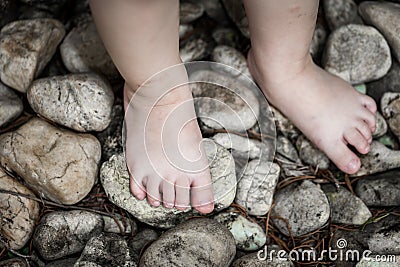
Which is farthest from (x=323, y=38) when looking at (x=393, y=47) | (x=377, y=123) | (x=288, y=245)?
(x=288, y=245)

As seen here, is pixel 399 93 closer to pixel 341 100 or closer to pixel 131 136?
pixel 341 100

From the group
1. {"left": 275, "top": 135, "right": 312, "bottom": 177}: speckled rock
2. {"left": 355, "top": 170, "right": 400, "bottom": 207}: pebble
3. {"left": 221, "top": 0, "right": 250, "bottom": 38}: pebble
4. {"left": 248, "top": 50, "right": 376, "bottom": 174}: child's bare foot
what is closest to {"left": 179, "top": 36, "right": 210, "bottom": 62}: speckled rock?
{"left": 221, "top": 0, "right": 250, "bottom": 38}: pebble

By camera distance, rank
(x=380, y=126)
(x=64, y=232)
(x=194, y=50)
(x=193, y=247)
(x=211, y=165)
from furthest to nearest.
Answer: (x=194, y=50), (x=380, y=126), (x=211, y=165), (x=64, y=232), (x=193, y=247)

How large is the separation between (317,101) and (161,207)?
0.50 metres

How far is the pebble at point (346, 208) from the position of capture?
1518 millimetres

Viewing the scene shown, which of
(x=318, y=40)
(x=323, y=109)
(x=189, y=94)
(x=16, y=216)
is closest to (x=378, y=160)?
(x=323, y=109)

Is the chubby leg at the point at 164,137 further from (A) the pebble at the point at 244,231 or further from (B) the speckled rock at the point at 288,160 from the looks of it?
(B) the speckled rock at the point at 288,160

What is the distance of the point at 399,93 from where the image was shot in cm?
168

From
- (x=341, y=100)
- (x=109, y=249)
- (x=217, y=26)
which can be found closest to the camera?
(x=109, y=249)

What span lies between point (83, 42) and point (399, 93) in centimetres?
90

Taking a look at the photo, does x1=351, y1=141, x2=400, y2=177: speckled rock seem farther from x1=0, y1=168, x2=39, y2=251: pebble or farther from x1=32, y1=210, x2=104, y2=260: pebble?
x1=0, y1=168, x2=39, y2=251: pebble

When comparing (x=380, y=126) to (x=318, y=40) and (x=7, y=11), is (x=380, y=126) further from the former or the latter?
(x=7, y=11)

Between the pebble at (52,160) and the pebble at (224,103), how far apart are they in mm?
312

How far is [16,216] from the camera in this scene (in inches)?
57.9
